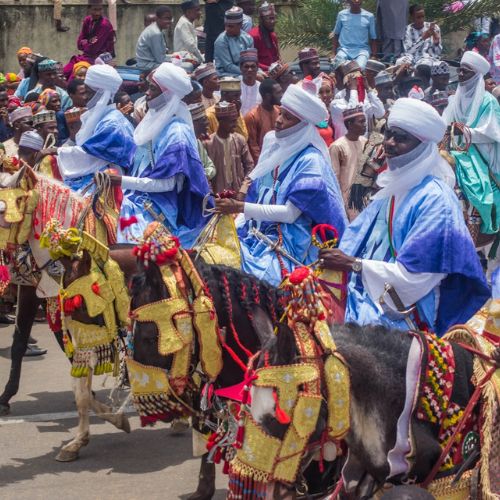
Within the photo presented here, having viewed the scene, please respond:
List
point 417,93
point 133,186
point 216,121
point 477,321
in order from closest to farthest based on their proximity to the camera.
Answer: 1. point 477,321
2. point 133,186
3. point 216,121
4. point 417,93

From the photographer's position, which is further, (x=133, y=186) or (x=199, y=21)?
(x=199, y=21)

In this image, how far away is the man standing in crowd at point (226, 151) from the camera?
11328 millimetres

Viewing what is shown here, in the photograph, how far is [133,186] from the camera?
8.32m

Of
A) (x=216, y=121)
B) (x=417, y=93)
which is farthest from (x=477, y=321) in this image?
(x=417, y=93)

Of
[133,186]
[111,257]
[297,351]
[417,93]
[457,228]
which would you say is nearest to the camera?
[297,351]

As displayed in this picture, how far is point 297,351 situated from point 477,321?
1279mm

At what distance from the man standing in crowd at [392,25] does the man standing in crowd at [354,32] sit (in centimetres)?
41

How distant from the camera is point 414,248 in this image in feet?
17.9

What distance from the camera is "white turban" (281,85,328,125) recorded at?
23.6 ft

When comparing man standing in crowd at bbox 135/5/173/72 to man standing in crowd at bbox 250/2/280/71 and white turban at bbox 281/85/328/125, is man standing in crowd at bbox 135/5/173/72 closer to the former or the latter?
man standing in crowd at bbox 250/2/280/71

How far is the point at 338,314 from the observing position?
589 cm

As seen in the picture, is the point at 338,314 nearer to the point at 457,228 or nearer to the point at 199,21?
the point at 457,228

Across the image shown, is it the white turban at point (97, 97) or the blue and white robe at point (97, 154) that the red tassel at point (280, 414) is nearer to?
the blue and white robe at point (97, 154)

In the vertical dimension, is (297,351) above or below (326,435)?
above
